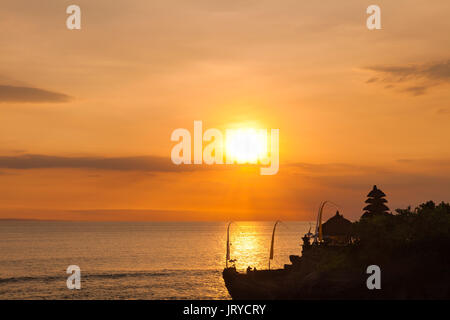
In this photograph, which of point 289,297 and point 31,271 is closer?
point 289,297

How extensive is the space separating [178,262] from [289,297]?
333 feet

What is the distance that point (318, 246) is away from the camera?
70.6 m
